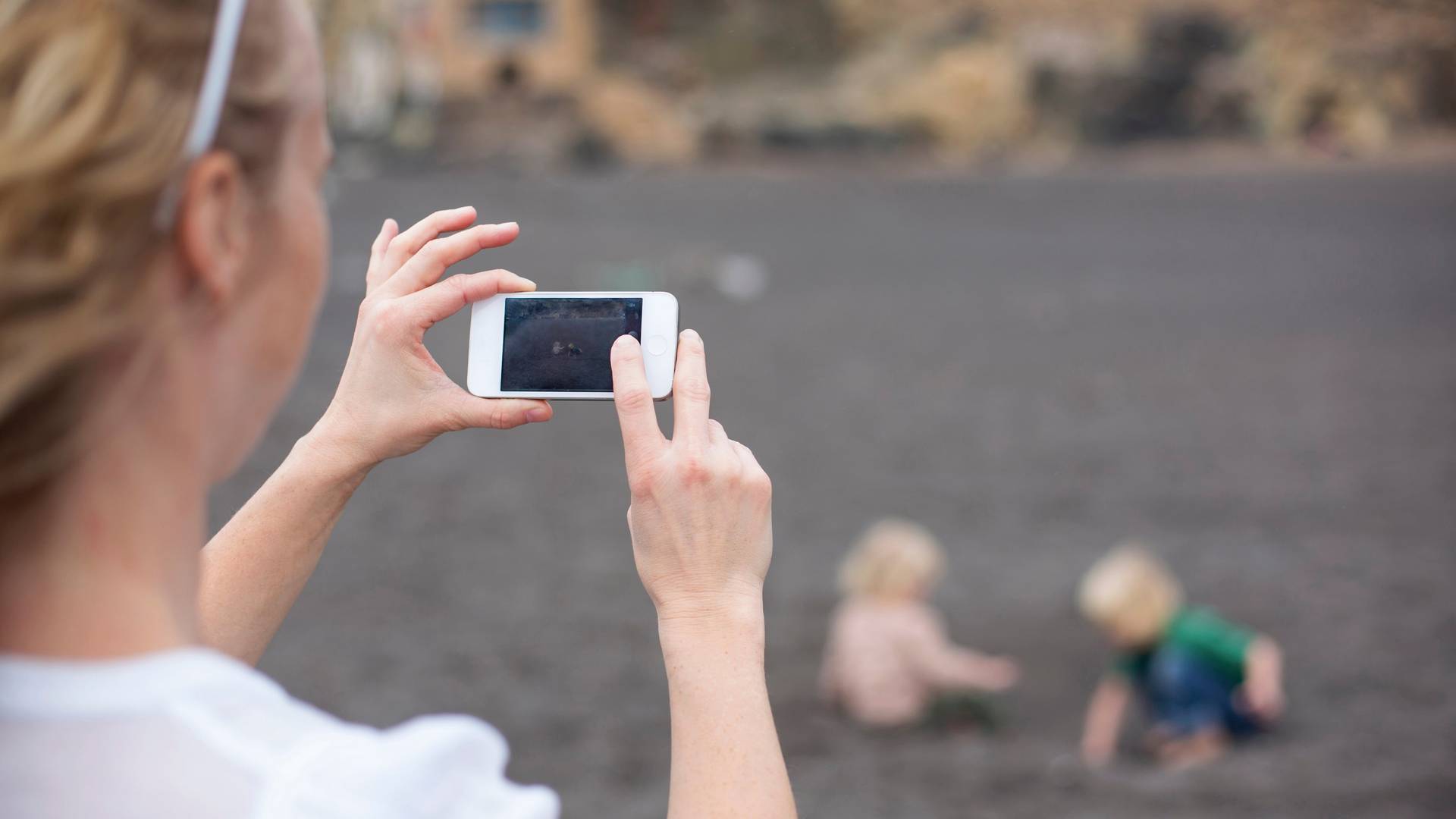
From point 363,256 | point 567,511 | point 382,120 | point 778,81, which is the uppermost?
point 778,81

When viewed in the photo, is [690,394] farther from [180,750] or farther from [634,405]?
[180,750]

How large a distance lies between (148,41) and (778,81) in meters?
44.5

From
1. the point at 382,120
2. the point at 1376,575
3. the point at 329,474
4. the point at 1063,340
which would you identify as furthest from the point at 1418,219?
the point at 382,120

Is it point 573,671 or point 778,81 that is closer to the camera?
point 573,671

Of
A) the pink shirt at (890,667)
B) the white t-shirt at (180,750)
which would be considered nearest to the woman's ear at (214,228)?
the white t-shirt at (180,750)

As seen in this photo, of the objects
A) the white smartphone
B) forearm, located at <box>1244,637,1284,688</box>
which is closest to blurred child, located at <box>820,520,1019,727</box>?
forearm, located at <box>1244,637,1284,688</box>

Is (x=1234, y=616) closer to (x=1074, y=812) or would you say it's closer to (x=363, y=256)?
(x=1074, y=812)

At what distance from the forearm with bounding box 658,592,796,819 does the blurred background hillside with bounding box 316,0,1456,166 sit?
30.3 metres

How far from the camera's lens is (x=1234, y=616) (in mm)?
6801

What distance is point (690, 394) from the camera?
3.51 ft

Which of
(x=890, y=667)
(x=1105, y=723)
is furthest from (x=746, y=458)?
(x=1105, y=723)

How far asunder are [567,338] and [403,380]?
218 millimetres

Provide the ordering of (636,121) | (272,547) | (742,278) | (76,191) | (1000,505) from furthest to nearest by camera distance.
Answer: (636,121) → (742,278) → (1000,505) → (272,547) → (76,191)

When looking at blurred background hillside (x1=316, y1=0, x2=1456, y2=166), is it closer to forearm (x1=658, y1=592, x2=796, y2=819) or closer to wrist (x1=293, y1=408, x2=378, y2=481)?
wrist (x1=293, y1=408, x2=378, y2=481)
